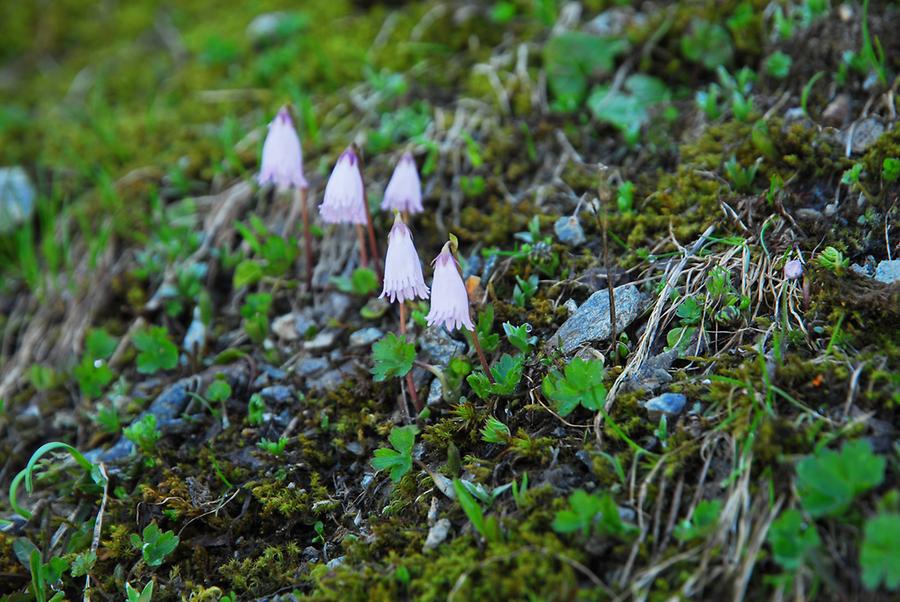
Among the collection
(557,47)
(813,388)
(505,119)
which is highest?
(557,47)

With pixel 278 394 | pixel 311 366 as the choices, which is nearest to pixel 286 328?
pixel 311 366

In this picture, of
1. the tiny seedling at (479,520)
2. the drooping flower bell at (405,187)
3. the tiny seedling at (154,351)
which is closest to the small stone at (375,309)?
the drooping flower bell at (405,187)

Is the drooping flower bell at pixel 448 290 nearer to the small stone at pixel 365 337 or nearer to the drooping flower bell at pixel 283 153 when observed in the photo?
the small stone at pixel 365 337

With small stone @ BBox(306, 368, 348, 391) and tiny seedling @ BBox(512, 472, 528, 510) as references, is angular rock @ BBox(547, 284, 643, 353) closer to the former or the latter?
tiny seedling @ BBox(512, 472, 528, 510)

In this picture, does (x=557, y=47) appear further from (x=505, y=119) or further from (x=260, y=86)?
(x=260, y=86)

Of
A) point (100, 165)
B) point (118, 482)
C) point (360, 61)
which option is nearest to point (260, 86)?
point (360, 61)

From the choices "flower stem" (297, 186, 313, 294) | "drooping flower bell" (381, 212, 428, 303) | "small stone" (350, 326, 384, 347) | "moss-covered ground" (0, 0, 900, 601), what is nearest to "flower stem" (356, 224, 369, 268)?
"moss-covered ground" (0, 0, 900, 601)

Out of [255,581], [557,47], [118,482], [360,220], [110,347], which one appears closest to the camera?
[255,581]
